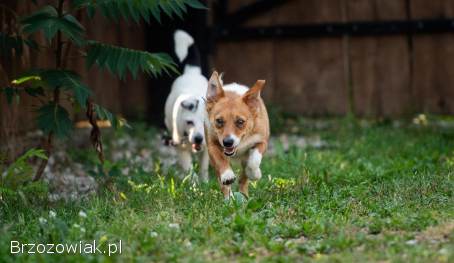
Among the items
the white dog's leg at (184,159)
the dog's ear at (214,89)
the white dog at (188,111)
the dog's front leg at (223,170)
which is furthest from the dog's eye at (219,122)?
the white dog's leg at (184,159)

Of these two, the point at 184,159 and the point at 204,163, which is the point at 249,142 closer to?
the point at 204,163

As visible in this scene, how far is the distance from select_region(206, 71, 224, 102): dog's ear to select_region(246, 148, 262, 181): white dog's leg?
1.89ft

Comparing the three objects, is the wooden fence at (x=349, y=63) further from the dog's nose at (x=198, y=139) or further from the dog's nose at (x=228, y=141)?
the dog's nose at (x=228, y=141)

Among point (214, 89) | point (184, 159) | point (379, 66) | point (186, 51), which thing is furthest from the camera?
point (379, 66)

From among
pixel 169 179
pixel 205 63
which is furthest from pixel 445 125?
pixel 169 179

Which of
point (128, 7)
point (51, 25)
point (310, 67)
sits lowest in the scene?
point (310, 67)

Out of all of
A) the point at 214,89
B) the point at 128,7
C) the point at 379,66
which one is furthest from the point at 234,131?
the point at 379,66

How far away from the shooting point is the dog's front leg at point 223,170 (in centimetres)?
662

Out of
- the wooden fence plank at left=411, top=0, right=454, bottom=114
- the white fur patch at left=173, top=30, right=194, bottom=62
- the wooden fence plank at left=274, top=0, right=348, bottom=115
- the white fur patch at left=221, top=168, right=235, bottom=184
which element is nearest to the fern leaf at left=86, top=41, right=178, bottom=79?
the white fur patch at left=221, top=168, right=235, bottom=184

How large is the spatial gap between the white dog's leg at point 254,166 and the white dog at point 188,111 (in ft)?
4.33

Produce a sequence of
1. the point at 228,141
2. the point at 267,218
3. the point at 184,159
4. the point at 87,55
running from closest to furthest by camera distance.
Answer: the point at 267,218 → the point at 228,141 → the point at 87,55 → the point at 184,159

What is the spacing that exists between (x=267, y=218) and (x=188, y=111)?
2.88 metres

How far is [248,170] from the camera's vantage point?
22.5ft

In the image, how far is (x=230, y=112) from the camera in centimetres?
670
